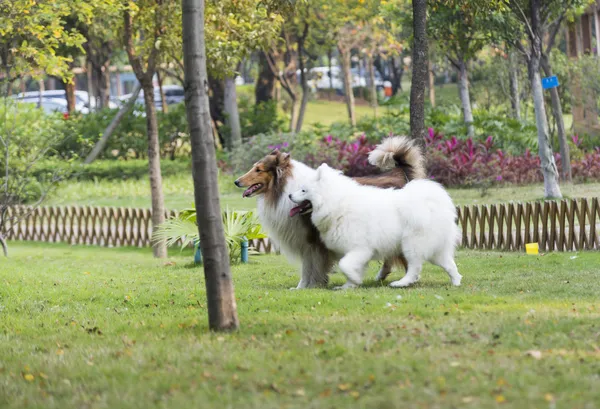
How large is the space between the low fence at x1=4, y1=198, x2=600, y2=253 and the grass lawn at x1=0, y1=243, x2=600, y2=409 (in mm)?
3054

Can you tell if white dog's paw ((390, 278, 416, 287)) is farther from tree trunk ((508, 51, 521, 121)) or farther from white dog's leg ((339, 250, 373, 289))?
tree trunk ((508, 51, 521, 121))

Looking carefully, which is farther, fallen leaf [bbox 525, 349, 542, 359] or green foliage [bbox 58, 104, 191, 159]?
green foliage [bbox 58, 104, 191, 159]

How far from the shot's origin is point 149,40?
1589 centimetres

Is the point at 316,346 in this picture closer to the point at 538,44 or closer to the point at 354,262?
the point at 354,262

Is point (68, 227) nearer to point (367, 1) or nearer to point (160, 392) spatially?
point (367, 1)

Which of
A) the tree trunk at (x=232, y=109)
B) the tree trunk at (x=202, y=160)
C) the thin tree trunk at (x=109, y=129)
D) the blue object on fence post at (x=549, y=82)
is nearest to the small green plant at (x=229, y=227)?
the tree trunk at (x=202, y=160)

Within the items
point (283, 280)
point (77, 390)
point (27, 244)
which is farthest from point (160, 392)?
point (27, 244)

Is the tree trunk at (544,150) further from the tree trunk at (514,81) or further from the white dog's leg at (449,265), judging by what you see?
the tree trunk at (514,81)

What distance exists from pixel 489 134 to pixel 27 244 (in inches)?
497

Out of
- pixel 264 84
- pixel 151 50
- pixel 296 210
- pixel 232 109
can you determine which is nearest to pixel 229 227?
pixel 151 50

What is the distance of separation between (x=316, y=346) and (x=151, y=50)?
10439mm

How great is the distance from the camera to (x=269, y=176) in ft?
33.7

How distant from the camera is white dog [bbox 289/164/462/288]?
9.70 metres

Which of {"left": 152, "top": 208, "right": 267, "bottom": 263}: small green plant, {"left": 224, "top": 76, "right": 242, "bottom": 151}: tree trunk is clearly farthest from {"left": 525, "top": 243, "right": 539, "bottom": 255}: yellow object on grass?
{"left": 224, "top": 76, "right": 242, "bottom": 151}: tree trunk
